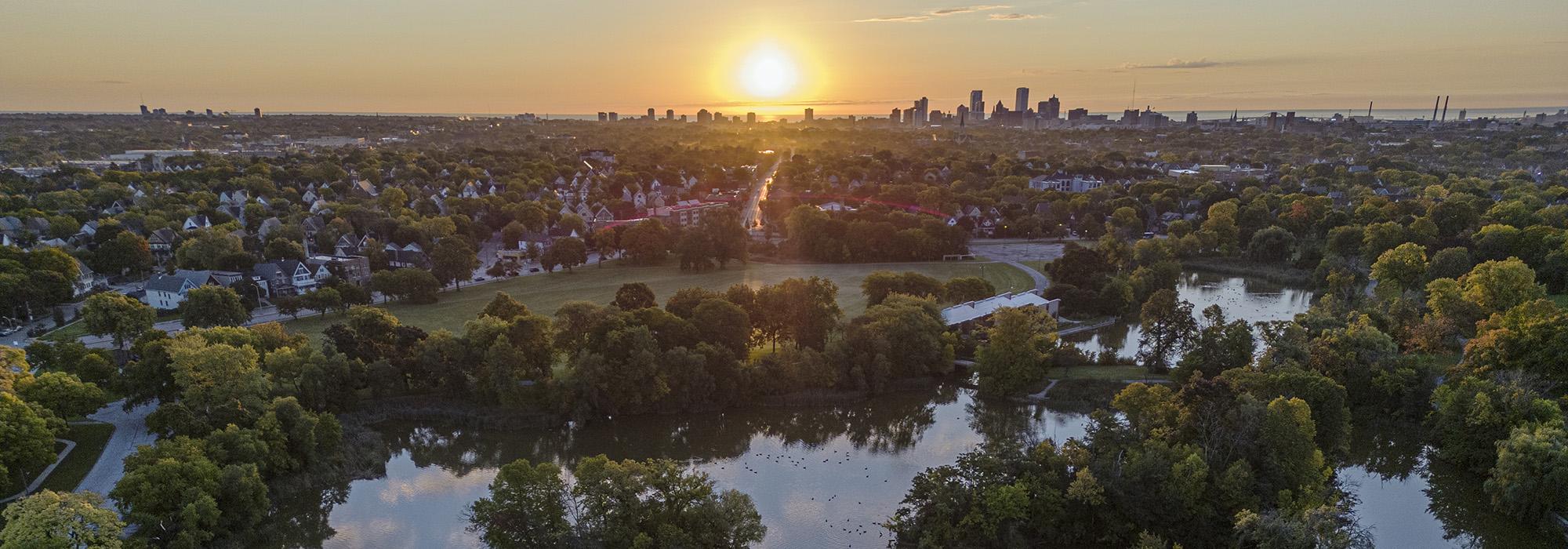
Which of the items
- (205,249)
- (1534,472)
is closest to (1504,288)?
(1534,472)

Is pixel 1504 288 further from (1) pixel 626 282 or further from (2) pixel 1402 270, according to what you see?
(1) pixel 626 282

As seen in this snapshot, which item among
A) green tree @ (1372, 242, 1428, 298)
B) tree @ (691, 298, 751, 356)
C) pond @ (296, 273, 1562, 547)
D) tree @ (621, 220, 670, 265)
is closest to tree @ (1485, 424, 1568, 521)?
pond @ (296, 273, 1562, 547)

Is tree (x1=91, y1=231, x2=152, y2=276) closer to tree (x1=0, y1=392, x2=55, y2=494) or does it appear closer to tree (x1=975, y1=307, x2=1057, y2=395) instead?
tree (x1=0, y1=392, x2=55, y2=494)

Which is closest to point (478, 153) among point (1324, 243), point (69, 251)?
point (69, 251)

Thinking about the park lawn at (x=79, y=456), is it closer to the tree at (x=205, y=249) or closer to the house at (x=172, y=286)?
the house at (x=172, y=286)

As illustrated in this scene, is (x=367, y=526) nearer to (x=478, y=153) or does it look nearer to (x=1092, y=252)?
(x=1092, y=252)
